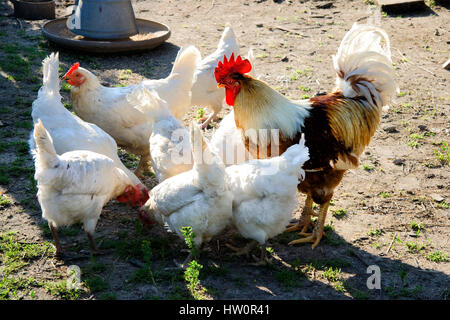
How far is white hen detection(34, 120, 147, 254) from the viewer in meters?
3.72

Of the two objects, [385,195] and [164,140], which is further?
[385,195]

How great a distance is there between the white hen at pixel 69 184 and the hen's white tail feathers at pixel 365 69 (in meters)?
2.51

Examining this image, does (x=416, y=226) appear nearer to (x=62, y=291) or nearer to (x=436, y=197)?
(x=436, y=197)

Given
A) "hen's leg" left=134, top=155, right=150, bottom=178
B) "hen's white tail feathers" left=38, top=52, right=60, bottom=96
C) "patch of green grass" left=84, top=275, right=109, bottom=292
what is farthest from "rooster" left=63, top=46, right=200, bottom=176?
"patch of green grass" left=84, top=275, right=109, bottom=292

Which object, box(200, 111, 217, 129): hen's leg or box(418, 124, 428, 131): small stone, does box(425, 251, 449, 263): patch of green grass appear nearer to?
box(418, 124, 428, 131): small stone

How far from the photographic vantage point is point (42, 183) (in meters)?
3.75

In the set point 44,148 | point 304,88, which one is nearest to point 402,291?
point 44,148

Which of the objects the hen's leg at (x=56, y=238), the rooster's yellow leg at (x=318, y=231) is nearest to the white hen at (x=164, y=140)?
the hen's leg at (x=56, y=238)

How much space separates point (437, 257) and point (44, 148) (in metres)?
3.70

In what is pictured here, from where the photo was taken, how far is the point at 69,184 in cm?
381

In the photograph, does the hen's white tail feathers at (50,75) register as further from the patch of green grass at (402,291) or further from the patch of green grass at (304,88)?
the patch of green grass at (304,88)

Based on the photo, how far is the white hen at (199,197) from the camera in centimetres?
378
